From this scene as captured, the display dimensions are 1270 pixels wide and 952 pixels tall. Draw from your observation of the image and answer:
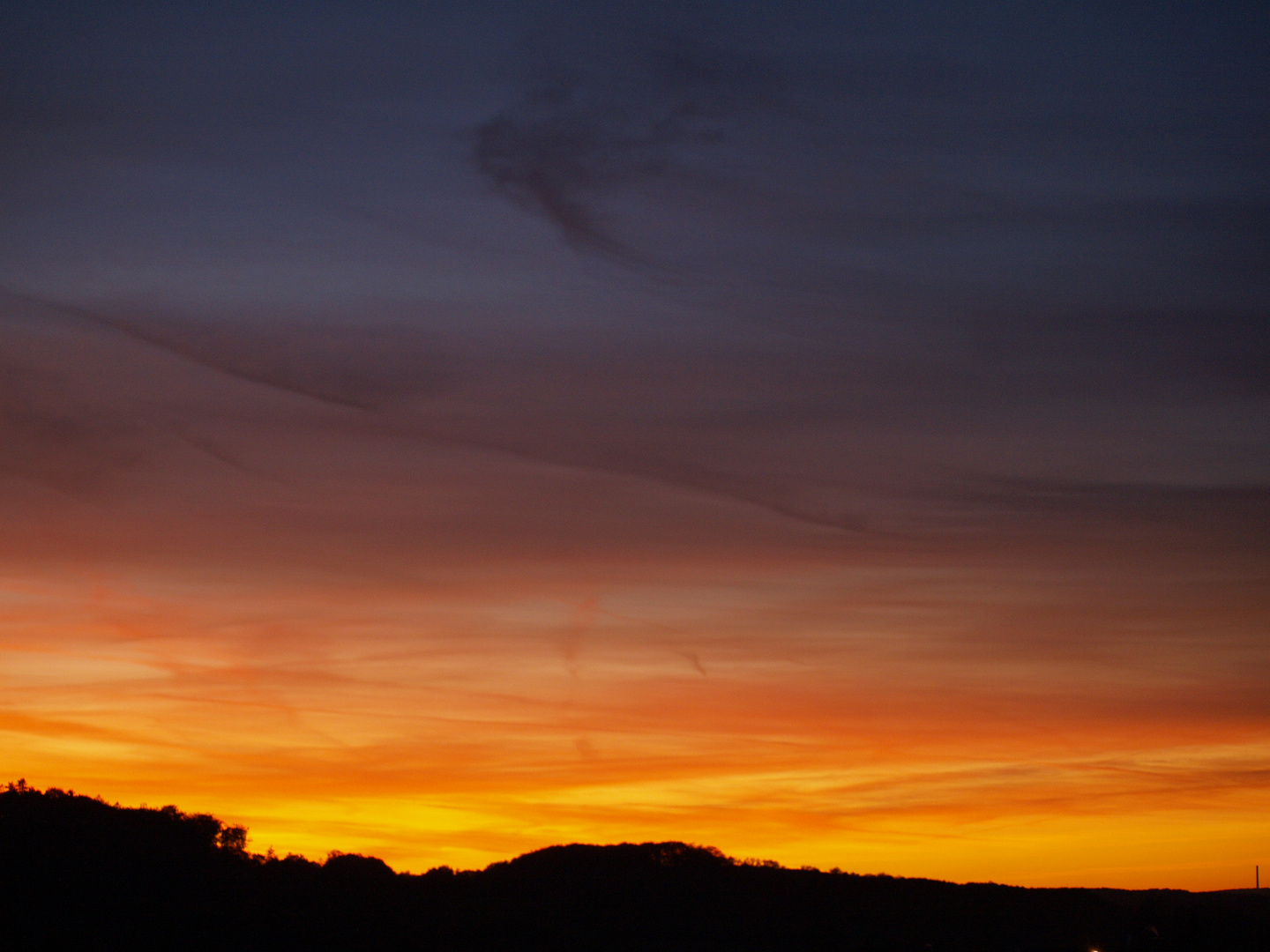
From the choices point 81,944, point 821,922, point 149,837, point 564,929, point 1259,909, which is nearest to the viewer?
point 81,944

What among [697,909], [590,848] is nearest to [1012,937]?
[697,909]

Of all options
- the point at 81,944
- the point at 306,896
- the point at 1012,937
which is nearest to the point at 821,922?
the point at 1012,937

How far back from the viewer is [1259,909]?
94.3 m

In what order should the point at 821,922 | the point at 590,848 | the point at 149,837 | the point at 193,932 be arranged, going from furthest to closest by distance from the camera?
the point at 590,848 < the point at 821,922 < the point at 149,837 < the point at 193,932

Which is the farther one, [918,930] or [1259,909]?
[1259,909]

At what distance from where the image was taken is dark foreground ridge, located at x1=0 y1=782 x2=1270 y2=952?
4575 centimetres

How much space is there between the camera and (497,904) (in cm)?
6325

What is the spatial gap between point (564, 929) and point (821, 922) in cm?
1494

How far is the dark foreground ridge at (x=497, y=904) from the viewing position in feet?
150

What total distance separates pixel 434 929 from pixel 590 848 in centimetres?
2171

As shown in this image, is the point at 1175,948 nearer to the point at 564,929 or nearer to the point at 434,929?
the point at 564,929

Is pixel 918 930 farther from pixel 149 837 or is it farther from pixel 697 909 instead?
pixel 149 837

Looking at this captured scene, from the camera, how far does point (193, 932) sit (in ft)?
148

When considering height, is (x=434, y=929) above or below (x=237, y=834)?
below
